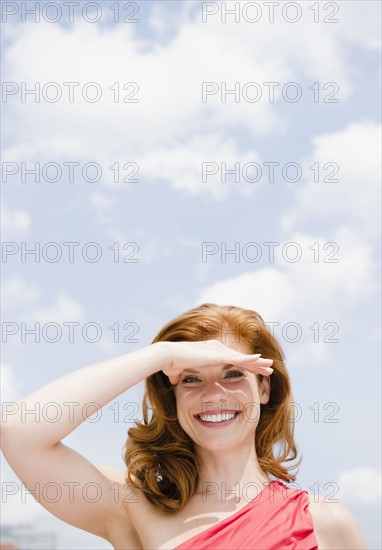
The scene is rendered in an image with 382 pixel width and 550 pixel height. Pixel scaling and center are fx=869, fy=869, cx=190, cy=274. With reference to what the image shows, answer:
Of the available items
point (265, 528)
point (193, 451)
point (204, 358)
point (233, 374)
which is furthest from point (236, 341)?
point (265, 528)

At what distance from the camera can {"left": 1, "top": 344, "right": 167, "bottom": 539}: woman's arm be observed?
9.80ft

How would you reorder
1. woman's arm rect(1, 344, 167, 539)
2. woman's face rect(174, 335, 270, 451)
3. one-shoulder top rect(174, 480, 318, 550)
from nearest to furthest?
woman's arm rect(1, 344, 167, 539) → one-shoulder top rect(174, 480, 318, 550) → woman's face rect(174, 335, 270, 451)

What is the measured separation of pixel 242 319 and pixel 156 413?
50cm

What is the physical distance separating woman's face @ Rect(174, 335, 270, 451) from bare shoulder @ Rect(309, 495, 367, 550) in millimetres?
415

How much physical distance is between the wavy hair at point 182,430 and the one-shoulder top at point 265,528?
175mm

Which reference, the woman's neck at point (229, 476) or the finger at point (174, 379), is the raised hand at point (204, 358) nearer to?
the finger at point (174, 379)

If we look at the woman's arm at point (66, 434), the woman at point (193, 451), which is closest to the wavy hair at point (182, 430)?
the woman at point (193, 451)

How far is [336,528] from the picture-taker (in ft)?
10.7

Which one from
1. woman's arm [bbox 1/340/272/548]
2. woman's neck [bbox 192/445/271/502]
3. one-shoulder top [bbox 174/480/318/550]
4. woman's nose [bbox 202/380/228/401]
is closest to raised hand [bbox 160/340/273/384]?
woman's arm [bbox 1/340/272/548]

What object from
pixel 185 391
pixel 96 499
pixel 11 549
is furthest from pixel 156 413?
pixel 11 549

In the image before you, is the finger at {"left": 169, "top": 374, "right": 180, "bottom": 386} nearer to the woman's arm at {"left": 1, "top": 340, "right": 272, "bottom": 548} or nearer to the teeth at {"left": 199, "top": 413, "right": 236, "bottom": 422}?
the woman's arm at {"left": 1, "top": 340, "right": 272, "bottom": 548}

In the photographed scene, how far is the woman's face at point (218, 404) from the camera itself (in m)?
3.23

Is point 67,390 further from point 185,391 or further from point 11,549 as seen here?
point 11,549

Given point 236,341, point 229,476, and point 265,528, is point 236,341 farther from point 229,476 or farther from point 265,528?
point 265,528
